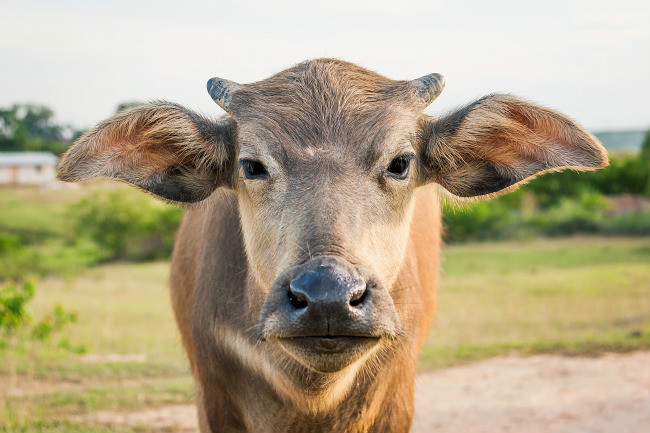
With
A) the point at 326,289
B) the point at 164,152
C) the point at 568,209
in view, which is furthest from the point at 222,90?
the point at 568,209

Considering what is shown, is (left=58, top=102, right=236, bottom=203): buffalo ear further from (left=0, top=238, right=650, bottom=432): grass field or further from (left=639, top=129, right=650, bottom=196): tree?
(left=639, top=129, right=650, bottom=196): tree

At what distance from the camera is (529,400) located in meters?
7.77

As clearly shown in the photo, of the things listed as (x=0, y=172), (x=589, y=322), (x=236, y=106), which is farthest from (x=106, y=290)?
(x=0, y=172)

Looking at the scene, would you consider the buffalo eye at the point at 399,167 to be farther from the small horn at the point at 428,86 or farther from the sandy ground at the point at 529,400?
the sandy ground at the point at 529,400

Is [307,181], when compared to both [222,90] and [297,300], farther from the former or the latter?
[222,90]

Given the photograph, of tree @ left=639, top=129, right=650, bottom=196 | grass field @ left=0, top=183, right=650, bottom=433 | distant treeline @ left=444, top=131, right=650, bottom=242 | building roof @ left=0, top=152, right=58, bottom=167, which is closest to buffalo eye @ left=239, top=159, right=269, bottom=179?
grass field @ left=0, top=183, right=650, bottom=433

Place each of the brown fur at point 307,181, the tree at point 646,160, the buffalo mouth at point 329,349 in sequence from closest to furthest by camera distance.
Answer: the buffalo mouth at point 329,349 → the brown fur at point 307,181 → the tree at point 646,160

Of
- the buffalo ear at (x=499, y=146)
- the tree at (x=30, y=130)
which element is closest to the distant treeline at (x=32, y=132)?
the tree at (x=30, y=130)

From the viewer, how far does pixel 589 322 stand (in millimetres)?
12062

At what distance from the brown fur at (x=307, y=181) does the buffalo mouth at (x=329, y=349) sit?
30 cm

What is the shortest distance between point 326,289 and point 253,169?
1.18 meters

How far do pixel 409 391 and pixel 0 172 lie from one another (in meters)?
50.0

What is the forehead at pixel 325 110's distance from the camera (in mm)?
3414

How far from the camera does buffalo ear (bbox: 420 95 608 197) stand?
3.74 metres
